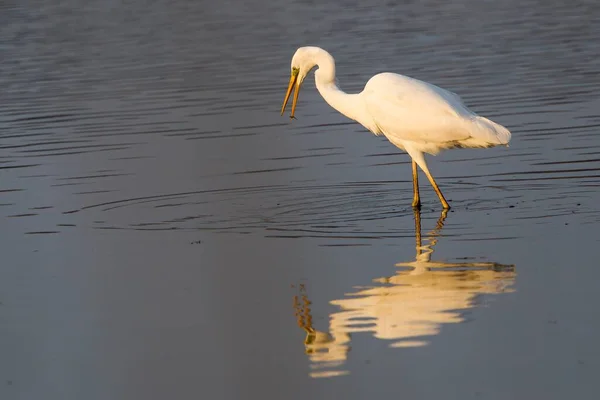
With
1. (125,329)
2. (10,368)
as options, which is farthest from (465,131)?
(10,368)

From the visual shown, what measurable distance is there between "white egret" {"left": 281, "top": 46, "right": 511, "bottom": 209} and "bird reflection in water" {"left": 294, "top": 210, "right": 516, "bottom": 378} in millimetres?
2163

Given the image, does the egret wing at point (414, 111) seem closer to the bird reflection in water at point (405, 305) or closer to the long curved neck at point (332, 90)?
the long curved neck at point (332, 90)

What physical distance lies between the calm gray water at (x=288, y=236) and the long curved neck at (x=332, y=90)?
0.72 meters

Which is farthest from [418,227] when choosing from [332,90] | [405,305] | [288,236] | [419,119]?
[405,305]

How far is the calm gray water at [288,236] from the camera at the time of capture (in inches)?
279

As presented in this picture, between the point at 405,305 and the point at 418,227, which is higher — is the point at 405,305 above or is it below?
below

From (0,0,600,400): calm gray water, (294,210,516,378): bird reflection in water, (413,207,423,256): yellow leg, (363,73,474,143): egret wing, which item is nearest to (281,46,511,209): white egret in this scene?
(363,73,474,143): egret wing

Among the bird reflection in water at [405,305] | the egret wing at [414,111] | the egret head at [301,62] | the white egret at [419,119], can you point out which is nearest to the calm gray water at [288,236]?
the bird reflection in water at [405,305]

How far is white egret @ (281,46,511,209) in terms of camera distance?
37.7 ft

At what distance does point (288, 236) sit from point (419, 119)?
1983 mm

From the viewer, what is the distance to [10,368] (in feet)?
24.4

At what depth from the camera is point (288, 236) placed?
10.6m

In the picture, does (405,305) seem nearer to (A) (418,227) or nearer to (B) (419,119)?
(A) (418,227)

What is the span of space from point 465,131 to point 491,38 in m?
11.9
